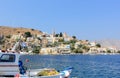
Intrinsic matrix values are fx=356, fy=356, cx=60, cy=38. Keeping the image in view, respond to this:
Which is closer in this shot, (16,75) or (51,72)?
(16,75)

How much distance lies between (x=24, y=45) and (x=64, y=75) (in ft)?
18.7

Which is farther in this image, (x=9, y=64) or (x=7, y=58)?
(x=7, y=58)

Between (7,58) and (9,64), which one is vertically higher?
(7,58)

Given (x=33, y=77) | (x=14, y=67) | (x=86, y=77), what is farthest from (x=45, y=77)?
(x=86, y=77)

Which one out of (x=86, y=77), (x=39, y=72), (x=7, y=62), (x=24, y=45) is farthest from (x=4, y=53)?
(x=86, y=77)

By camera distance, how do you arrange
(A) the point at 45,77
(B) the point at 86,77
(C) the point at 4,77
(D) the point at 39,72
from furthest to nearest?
(B) the point at 86,77 < (D) the point at 39,72 < (A) the point at 45,77 < (C) the point at 4,77

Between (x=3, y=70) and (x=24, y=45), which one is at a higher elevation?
(x=24, y=45)

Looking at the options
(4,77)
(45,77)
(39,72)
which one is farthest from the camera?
(39,72)

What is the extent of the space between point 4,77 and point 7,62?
4.28ft

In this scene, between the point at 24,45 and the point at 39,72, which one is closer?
the point at 24,45

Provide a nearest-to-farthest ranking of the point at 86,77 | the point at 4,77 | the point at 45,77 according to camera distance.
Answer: the point at 4,77 < the point at 45,77 < the point at 86,77

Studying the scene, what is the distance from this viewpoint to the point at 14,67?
99.7 feet

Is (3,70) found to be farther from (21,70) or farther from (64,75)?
(64,75)

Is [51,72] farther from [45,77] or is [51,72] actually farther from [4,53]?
[4,53]
